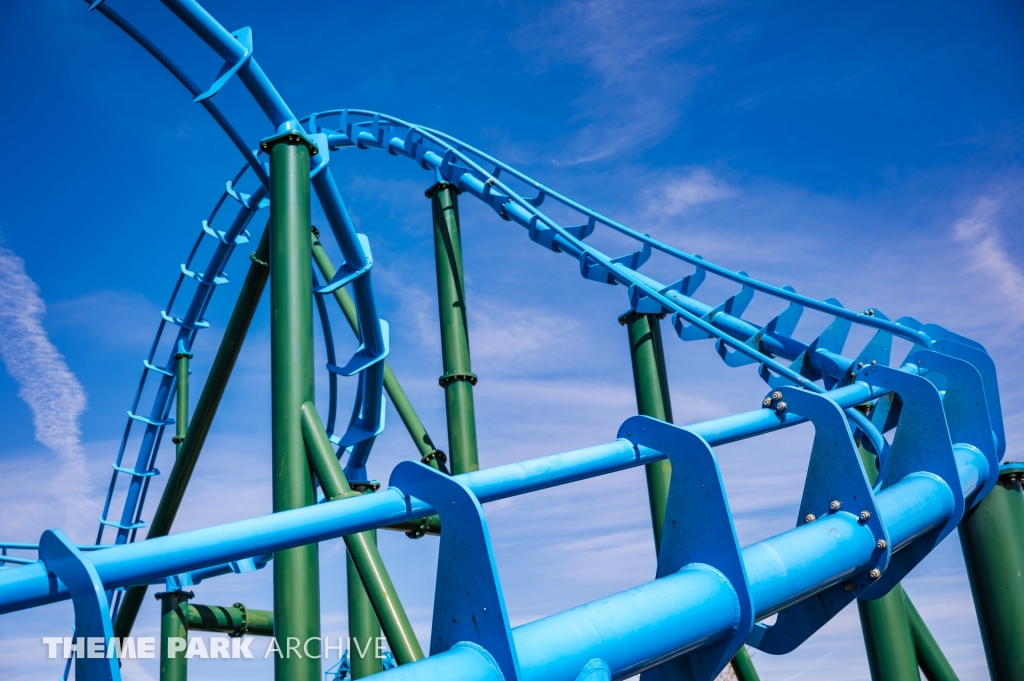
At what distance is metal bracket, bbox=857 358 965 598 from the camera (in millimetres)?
2748

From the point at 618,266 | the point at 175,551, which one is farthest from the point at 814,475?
the point at 618,266

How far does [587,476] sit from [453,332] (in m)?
4.84

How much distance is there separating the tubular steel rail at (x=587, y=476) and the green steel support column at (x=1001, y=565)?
2 cm

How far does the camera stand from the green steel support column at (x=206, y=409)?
20.4 ft

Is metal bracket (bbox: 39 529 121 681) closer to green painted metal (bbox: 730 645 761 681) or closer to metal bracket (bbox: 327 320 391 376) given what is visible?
metal bracket (bbox: 327 320 391 376)

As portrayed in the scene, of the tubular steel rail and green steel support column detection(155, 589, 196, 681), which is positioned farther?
green steel support column detection(155, 589, 196, 681)

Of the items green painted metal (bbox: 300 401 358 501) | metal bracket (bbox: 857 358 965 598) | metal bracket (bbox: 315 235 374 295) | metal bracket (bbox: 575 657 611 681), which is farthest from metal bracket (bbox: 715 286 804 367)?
metal bracket (bbox: 575 657 611 681)

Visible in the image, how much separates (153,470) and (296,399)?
20.7ft

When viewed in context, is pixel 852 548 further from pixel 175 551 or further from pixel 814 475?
pixel 175 551

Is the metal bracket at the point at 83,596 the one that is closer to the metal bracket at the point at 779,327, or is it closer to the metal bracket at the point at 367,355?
the metal bracket at the point at 367,355

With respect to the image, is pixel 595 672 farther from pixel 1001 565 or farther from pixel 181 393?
pixel 181 393

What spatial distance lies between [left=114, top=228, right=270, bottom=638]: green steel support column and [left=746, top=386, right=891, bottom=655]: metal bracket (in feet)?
15.6

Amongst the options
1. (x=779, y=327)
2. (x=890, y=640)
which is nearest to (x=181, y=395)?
(x=779, y=327)

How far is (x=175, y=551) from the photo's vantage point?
148 cm
